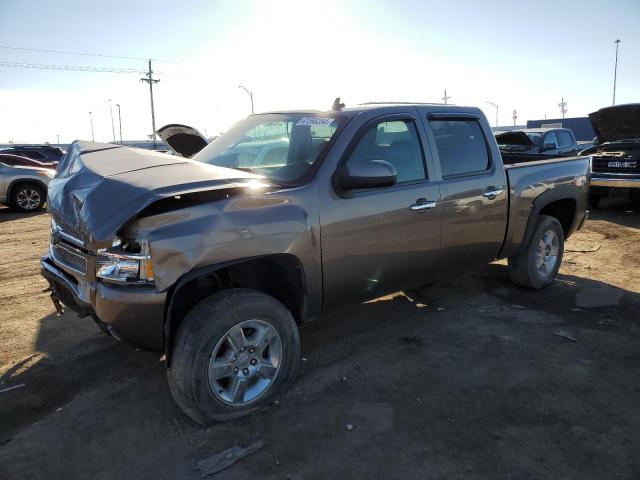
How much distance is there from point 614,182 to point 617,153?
799 millimetres

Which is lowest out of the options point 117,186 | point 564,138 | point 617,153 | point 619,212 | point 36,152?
point 619,212

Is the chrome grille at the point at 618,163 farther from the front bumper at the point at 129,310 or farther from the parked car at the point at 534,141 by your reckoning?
the front bumper at the point at 129,310

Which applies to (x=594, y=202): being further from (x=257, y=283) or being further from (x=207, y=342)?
(x=207, y=342)

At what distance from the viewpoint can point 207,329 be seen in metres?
2.82

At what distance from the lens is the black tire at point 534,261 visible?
5.12 meters

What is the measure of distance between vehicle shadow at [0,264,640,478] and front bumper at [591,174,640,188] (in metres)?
6.01

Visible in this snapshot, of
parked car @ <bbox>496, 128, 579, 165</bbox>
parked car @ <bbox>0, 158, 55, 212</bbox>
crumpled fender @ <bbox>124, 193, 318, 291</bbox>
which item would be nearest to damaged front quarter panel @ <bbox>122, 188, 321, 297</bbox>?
crumpled fender @ <bbox>124, 193, 318, 291</bbox>

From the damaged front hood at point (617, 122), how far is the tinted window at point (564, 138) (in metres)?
1.88

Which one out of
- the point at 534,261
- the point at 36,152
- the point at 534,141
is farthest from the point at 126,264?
the point at 36,152

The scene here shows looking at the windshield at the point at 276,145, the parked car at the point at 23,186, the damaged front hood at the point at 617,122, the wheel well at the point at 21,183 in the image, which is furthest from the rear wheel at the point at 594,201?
the wheel well at the point at 21,183

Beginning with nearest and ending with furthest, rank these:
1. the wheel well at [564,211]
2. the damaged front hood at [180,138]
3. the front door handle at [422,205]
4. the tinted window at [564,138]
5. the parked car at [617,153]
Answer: the front door handle at [422,205] → the damaged front hood at [180,138] → the wheel well at [564,211] → the parked car at [617,153] → the tinted window at [564,138]

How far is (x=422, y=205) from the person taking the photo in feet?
12.4

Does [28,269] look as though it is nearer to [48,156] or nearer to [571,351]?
[571,351]

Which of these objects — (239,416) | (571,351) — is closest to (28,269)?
(239,416)
